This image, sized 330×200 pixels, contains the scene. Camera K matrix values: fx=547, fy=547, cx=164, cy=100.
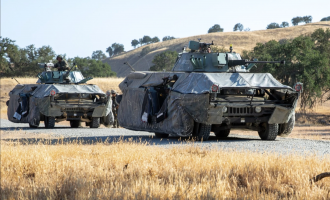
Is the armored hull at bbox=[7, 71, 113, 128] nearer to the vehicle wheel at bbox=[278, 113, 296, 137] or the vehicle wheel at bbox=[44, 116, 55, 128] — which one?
the vehicle wheel at bbox=[44, 116, 55, 128]

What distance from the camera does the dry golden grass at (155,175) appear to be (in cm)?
714

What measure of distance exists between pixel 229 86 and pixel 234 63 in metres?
2.93

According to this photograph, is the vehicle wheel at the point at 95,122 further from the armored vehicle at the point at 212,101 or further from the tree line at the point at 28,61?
the tree line at the point at 28,61

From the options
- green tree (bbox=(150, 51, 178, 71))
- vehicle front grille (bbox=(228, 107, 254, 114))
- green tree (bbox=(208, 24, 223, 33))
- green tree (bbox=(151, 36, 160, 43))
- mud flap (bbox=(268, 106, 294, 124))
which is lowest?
mud flap (bbox=(268, 106, 294, 124))

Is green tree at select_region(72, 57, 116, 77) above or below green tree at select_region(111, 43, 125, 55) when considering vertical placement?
below

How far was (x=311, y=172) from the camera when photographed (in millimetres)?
8398

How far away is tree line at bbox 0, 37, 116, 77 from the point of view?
70.4 metres

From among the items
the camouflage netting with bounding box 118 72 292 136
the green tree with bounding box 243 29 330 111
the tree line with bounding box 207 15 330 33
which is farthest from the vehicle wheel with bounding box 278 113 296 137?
the tree line with bounding box 207 15 330 33

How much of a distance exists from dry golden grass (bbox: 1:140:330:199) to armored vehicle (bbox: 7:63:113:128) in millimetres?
11001

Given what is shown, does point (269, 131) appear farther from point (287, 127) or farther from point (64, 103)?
point (64, 103)

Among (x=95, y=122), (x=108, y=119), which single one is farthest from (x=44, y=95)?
(x=108, y=119)

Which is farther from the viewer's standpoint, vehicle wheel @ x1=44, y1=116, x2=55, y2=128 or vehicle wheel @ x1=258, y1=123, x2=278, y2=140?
vehicle wheel @ x1=44, y1=116, x2=55, y2=128

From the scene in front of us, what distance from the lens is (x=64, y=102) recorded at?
22094mm

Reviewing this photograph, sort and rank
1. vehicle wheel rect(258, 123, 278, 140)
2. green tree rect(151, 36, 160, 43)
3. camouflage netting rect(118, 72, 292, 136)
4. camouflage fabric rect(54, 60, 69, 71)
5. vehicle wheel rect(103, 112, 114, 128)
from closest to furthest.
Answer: camouflage netting rect(118, 72, 292, 136) < vehicle wheel rect(258, 123, 278, 140) < vehicle wheel rect(103, 112, 114, 128) < camouflage fabric rect(54, 60, 69, 71) < green tree rect(151, 36, 160, 43)
